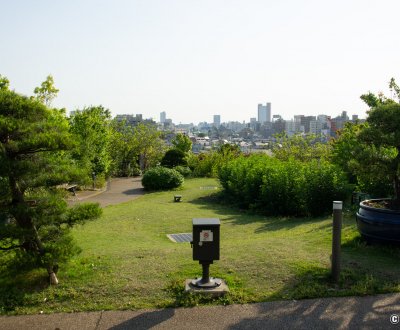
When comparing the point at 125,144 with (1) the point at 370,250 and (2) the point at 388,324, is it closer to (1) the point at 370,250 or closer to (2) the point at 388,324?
(1) the point at 370,250

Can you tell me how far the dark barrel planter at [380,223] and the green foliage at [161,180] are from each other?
14455mm

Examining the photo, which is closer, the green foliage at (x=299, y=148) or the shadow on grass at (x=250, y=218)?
the shadow on grass at (x=250, y=218)

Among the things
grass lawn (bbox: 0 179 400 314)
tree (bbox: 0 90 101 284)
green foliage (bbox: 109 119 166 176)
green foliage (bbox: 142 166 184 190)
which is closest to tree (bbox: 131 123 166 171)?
green foliage (bbox: 109 119 166 176)

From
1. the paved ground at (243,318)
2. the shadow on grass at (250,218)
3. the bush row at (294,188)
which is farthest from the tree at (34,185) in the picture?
the bush row at (294,188)

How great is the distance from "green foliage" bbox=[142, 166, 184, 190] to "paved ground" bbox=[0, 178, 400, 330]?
1600 centimetres

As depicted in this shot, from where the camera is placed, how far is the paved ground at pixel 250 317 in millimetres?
4484

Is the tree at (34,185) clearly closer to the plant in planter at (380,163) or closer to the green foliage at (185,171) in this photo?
the plant in planter at (380,163)

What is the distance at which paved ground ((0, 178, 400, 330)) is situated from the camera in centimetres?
448

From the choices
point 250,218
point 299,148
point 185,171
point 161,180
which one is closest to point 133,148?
point 185,171

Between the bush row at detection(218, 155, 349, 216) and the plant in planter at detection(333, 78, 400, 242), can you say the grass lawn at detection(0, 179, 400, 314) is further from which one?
the bush row at detection(218, 155, 349, 216)

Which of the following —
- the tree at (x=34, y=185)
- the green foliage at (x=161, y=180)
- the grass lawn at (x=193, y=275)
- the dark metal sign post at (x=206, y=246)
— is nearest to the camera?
the tree at (x=34, y=185)

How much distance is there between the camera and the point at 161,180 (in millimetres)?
20766

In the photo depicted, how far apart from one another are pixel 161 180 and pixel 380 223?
14895mm

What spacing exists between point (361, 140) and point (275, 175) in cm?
590
